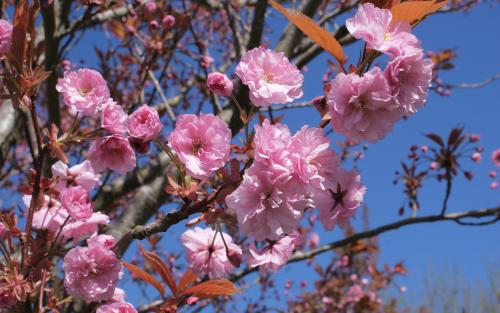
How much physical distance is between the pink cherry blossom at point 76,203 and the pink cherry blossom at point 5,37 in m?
0.42

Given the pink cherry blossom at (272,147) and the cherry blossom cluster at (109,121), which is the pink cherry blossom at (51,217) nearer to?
the cherry blossom cluster at (109,121)

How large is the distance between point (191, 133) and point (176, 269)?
4.19 meters

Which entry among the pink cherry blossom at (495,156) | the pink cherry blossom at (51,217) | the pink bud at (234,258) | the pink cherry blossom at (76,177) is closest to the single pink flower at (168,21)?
the pink cherry blossom at (76,177)

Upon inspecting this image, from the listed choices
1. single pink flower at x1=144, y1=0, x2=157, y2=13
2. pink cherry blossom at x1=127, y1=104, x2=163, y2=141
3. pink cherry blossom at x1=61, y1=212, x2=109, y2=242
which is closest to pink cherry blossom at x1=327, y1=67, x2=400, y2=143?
pink cherry blossom at x1=127, y1=104, x2=163, y2=141

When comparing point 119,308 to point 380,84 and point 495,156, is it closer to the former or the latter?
point 380,84

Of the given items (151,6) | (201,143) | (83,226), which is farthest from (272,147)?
(151,6)

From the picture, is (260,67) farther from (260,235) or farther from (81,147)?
(81,147)

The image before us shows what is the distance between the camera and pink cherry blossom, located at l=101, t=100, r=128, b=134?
1131mm

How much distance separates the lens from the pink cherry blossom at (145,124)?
1080 mm

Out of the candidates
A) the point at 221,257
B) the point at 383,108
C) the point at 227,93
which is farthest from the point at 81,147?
the point at 383,108

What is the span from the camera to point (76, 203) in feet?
4.40

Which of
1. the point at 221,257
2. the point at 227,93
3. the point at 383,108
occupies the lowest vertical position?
the point at 221,257

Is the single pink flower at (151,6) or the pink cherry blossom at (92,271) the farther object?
the single pink flower at (151,6)

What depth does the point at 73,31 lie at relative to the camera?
8.24 feet
